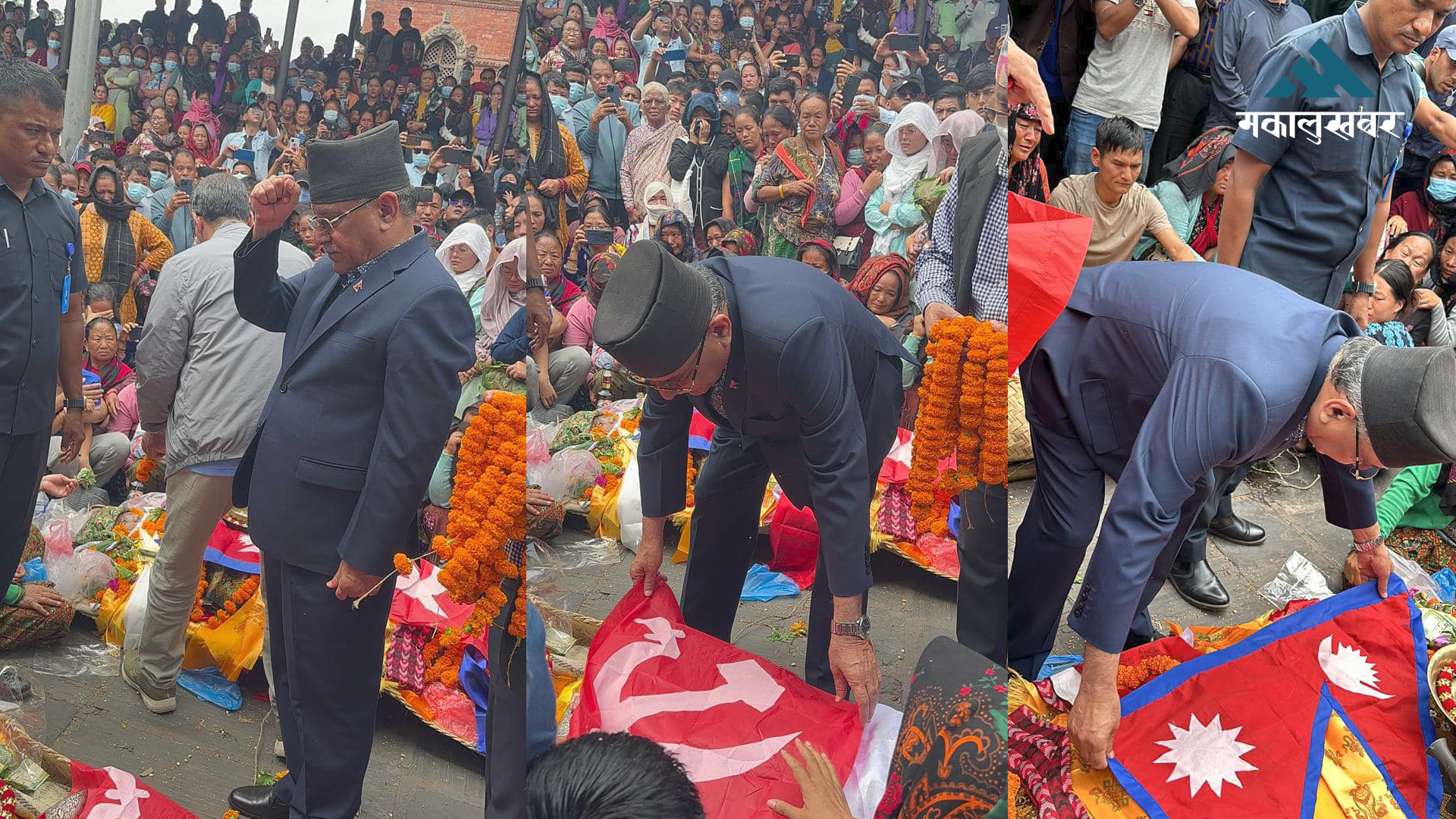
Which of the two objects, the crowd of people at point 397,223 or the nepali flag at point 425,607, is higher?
the crowd of people at point 397,223

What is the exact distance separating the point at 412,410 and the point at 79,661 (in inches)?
39.5

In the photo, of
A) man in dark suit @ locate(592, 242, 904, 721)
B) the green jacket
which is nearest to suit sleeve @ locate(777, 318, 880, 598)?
man in dark suit @ locate(592, 242, 904, 721)

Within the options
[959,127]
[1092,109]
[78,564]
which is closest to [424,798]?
[78,564]

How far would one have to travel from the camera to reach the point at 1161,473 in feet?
8.28

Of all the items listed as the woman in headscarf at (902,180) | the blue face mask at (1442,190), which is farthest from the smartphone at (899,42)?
the blue face mask at (1442,190)

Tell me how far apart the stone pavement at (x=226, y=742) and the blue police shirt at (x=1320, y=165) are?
2.77 meters

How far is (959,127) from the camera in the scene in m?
1.85

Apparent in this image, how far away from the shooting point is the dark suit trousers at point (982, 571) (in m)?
1.99

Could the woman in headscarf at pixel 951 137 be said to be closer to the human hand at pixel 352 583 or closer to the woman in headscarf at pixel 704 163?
the woman in headscarf at pixel 704 163

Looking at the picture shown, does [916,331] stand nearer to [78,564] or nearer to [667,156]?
[667,156]

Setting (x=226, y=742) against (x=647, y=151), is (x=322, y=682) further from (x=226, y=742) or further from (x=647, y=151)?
(x=647, y=151)

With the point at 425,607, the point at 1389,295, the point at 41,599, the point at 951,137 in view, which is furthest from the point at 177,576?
the point at 1389,295

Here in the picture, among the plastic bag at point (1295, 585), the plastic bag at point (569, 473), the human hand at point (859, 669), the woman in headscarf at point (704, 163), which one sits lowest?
the plastic bag at point (1295, 585)

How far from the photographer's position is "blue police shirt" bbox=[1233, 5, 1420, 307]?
3541 mm
